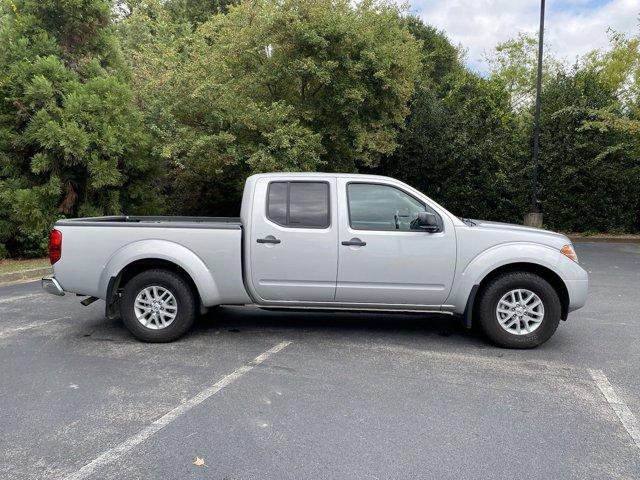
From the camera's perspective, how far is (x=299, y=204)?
5.55 meters

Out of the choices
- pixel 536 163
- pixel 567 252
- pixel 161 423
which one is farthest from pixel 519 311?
pixel 536 163

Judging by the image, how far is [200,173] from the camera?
15.1m

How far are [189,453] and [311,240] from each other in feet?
8.74

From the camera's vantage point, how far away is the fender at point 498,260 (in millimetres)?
5246

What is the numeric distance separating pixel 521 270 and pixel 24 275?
345 inches

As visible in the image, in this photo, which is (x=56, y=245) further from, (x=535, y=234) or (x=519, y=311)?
(x=535, y=234)

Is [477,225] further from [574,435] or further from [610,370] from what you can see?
[574,435]

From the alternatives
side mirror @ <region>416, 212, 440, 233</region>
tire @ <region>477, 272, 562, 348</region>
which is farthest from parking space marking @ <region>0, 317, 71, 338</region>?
tire @ <region>477, 272, 562, 348</region>

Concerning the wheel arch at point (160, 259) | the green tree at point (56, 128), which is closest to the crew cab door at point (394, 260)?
the wheel arch at point (160, 259)

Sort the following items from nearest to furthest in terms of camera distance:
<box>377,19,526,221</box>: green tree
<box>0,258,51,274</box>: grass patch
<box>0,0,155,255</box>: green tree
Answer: <box>0,258,51,274</box>: grass patch < <box>0,0,155,255</box>: green tree < <box>377,19,526,221</box>: green tree

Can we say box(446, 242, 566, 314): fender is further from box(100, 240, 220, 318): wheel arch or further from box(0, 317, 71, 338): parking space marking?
box(0, 317, 71, 338): parking space marking

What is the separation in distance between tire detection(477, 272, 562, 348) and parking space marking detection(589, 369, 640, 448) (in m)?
0.65

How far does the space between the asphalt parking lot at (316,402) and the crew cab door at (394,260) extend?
1.87 feet

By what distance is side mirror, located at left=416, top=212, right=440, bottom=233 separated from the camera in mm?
5230
